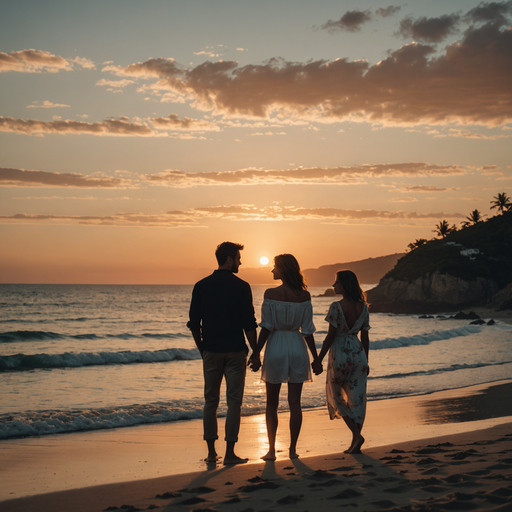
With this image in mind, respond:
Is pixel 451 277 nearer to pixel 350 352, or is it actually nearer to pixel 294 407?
pixel 350 352

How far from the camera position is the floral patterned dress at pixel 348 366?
554cm

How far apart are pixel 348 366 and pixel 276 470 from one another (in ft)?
4.78

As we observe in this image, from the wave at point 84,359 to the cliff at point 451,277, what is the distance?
5158cm

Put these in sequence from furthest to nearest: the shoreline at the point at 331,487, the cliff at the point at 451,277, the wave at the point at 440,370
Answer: the cliff at the point at 451,277 < the wave at the point at 440,370 < the shoreline at the point at 331,487

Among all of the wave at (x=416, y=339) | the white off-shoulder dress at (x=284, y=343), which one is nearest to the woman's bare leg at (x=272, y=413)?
the white off-shoulder dress at (x=284, y=343)

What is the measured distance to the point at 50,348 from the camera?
74.7ft

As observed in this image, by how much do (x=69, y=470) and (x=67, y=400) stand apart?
525 cm

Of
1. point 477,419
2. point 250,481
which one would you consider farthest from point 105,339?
point 250,481

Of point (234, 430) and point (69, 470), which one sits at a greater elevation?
point (234, 430)

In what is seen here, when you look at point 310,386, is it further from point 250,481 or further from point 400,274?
point 400,274

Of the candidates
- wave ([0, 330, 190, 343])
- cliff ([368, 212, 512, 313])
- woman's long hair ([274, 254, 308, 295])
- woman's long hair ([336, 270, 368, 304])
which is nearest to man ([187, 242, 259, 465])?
woman's long hair ([274, 254, 308, 295])

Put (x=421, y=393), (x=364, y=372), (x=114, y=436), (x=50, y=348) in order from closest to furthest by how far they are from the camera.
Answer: (x=364, y=372)
(x=114, y=436)
(x=421, y=393)
(x=50, y=348)

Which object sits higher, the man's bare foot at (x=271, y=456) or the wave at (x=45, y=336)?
the man's bare foot at (x=271, y=456)

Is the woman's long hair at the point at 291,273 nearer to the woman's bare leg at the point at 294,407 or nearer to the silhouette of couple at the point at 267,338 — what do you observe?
the silhouette of couple at the point at 267,338
